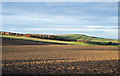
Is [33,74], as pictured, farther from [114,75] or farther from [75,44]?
[75,44]

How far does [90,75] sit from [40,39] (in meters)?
17.1

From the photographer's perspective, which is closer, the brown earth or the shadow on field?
the shadow on field

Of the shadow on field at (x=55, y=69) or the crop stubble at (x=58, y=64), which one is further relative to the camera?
the crop stubble at (x=58, y=64)

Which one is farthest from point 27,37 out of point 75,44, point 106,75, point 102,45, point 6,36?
point 106,75

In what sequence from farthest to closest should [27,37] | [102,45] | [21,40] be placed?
1. [102,45]
2. [21,40]
3. [27,37]

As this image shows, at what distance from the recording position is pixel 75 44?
25.7 meters

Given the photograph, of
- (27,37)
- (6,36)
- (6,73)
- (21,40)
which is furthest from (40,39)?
(6,73)

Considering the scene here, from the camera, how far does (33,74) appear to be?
23.7 feet

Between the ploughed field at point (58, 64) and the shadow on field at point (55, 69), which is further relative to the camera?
the ploughed field at point (58, 64)

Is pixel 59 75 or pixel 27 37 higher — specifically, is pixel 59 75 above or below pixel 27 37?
below

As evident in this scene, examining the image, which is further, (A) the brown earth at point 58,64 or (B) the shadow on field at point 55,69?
(A) the brown earth at point 58,64

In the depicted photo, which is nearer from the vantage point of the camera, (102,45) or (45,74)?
(45,74)

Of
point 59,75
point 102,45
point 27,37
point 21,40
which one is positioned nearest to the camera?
point 59,75

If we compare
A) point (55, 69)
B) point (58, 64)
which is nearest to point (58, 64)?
point (58, 64)
